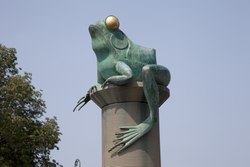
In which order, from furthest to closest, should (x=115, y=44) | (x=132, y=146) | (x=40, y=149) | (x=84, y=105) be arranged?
1. (x=40, y=149)
2. (x=84, y=105)
3. (x=115, y=44)
4. (x=132, y=146)

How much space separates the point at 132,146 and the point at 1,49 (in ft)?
42.6

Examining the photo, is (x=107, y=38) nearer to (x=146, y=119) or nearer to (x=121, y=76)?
(x=121, y=76)

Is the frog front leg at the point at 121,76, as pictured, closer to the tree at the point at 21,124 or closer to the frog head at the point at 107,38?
the frog head at the point at 107,38

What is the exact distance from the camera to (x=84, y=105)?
11633mm

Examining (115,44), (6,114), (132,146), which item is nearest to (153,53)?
(115,44)

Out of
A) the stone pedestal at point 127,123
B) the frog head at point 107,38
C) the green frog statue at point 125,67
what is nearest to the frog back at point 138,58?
the green frog statue at point 125,67

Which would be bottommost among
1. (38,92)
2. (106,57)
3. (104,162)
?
(104,162)

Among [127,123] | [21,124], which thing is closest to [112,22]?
[127,123]

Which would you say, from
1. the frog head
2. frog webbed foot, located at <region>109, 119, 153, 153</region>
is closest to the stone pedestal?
frog webbed foot, located at <region>109, 119, 153, 153</region>

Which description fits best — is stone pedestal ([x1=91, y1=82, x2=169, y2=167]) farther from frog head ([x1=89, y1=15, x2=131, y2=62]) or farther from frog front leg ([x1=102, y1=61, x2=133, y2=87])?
frog head ([x1=89, y1=15, x2=131, y2=62])

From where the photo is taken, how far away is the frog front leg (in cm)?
1023

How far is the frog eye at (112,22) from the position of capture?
11.0 m

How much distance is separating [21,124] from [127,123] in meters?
9.91

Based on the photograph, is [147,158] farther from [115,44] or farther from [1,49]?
[1,49]
